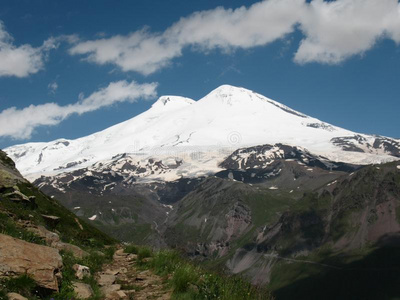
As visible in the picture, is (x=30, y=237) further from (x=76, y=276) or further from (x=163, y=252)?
(x=163, y=252)

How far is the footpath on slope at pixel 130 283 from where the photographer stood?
39.8 feet

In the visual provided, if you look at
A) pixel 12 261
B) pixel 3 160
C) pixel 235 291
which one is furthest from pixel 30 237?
pixel 3 160

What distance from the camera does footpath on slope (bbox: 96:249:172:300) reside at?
12.1m

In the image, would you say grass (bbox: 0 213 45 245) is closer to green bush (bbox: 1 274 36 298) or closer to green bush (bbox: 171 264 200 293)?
green bush (bbox: 1 274 36 298)

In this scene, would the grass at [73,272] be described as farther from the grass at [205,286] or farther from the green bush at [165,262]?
the grass at [205,286]

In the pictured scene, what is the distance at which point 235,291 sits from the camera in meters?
12.0

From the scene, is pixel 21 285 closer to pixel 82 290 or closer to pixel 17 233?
pixel 82 290

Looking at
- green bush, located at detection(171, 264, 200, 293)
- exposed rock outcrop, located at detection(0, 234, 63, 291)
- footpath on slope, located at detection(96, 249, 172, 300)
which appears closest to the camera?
exposed rock outcrop, located at detection(0, 234, 63, 291)

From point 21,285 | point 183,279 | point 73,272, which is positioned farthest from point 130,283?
point 21,285

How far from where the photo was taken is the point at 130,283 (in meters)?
13.8

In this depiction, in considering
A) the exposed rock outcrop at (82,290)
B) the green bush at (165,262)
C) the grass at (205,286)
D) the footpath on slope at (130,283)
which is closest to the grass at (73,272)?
the exposed rock outcrop at (82,290)

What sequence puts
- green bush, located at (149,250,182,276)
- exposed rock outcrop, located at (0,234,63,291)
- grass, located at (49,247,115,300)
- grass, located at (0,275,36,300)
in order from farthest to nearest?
green bush, located at (149,250,182,276) < grass, located at (49,247,115,300) < exposed rock outcrop, located at (0,234,63,291) < grass, located at (0,275,36,300)

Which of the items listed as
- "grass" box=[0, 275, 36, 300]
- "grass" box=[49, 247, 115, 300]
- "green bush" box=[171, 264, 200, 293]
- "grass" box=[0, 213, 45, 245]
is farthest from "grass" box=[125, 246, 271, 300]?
"grass" box=[0, 213, 45, 245]

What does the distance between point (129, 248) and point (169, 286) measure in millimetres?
7595
